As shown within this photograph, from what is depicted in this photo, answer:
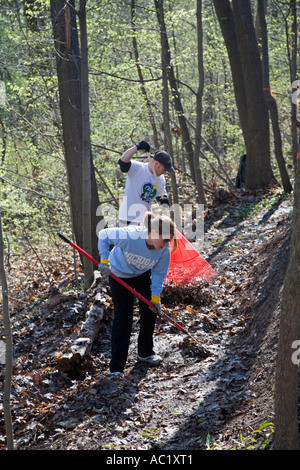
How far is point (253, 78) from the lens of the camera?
13734mm

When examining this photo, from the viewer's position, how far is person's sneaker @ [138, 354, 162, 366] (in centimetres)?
595

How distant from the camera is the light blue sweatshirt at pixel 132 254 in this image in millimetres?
5418

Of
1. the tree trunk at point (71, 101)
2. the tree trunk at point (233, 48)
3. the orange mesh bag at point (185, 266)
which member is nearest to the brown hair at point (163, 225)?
the orange mesh bag at point (185, 266)

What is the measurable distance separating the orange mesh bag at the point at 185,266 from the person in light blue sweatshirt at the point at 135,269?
5.27ft

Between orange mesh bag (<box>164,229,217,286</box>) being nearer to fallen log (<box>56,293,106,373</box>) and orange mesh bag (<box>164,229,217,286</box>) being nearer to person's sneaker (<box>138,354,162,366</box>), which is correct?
fallen log (<box>56,293,106,373</box>)

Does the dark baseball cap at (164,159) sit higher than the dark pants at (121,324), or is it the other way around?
the dark baseball cap at (164,159)

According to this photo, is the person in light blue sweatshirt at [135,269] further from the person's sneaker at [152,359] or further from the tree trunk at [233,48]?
the tree trunk at [233,48]

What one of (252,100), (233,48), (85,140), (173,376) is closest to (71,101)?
(85,140)

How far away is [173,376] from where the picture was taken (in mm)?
5648

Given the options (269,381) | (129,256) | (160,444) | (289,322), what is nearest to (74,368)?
(129,256)

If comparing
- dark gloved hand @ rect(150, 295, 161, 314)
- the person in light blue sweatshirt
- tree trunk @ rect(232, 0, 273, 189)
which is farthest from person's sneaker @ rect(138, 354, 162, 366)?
tree trunk @ rect(232, 0, 273, 189)

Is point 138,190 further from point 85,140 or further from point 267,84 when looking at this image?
point 267,84

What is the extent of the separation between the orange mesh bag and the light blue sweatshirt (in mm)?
1797

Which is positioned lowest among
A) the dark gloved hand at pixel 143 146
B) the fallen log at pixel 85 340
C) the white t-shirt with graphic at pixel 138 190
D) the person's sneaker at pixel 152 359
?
the person's sneaker at pixel 152 359
